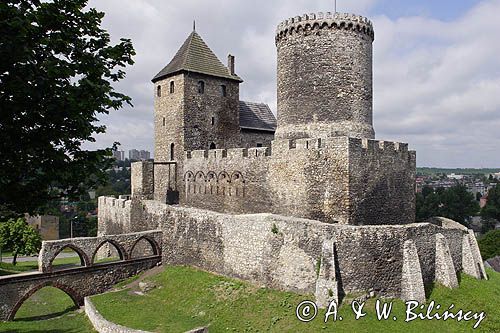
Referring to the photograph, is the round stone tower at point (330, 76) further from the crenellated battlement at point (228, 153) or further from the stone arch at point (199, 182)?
the stone arch at point (199, 182)

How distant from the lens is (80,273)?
20.8m

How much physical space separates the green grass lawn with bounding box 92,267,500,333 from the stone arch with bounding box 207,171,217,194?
16.4ft

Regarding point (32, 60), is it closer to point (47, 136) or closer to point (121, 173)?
point (47, 136)

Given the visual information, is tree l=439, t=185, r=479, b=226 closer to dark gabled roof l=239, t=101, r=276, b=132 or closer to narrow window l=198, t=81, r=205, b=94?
dark gabled roof l=239, t=101, r=276, b=132

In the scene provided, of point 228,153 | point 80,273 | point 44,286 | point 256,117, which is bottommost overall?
point 44,286

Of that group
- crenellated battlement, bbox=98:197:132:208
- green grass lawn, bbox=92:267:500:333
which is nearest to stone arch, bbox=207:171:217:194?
green grass lawn, bbox=92:267:500:333

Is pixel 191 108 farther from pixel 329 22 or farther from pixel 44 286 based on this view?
pixel 44 286

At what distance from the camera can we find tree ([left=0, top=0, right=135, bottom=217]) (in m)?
7.53

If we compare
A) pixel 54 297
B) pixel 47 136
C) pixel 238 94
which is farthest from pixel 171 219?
pixel 47 136

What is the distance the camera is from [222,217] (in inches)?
736

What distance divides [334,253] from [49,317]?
520 inches

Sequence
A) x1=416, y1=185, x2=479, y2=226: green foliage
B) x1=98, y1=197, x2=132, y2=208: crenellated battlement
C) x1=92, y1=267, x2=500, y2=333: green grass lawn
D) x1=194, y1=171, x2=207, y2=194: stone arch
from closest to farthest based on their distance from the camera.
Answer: x1=92, y1=267, x2=500, y2=333: green grass lawn, x1=194, y1=171, x2=207, y2=194: stone arch, x1=98, y1=197, x2=132, y2=208: crenellated battlement, x1=416, y1=185, x2=479, y2=226: green foliage

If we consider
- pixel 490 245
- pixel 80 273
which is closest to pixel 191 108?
pixel 80 273

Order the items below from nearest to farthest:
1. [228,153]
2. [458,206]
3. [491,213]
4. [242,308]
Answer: [242,308] → [228,153] → [458,206] → [491,213]
